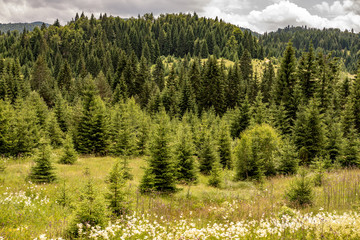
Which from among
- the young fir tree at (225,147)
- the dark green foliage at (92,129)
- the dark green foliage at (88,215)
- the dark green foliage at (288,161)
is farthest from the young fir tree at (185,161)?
the dark green foliage at (92,129)

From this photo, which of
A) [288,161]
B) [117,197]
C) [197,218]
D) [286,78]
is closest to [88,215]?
[117,197]

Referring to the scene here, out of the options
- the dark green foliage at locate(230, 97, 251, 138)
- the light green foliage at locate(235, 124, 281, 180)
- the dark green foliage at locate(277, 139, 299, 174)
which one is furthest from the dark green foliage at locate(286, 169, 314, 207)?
the dark green foliage at locate(230, 97, 251, 138)

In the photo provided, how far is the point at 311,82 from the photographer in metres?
36.7

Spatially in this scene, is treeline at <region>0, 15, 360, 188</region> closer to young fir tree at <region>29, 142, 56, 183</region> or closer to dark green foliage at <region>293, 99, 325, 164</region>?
dark green foliage at <region>293, 99, 325, 164</region>

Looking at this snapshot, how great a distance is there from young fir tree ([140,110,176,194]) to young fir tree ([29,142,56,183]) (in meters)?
5.95

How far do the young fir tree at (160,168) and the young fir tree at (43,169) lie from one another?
5946mm

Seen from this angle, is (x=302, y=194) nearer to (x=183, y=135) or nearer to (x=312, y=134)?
(x=183, y=135)

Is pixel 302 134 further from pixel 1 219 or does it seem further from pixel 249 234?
pixel 1 219

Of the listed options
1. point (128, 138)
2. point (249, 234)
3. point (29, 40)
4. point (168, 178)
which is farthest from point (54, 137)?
point (29, 40)

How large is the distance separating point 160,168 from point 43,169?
7.35 metres

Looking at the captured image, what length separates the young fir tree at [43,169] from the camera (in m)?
14.1

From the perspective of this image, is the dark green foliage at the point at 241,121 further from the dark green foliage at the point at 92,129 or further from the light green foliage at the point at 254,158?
the dark green foliage at the point at 92,129

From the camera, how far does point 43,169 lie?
1428cm

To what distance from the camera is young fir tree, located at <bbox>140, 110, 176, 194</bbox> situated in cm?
1388
